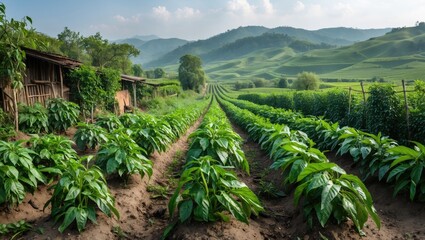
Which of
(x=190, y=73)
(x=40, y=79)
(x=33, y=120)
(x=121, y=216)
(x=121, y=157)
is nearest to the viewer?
(x=121, y=216)

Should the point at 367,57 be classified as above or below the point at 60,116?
above

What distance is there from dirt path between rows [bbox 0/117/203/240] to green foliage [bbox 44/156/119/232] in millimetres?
167

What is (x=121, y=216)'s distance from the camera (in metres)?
4.70

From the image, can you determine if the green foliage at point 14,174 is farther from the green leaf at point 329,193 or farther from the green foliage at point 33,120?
the green foliage at point 33,120

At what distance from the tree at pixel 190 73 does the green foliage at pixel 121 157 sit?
71.9 metres

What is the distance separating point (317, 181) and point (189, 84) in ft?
246

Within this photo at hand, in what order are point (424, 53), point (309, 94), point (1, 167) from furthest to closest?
point (424, 53) < point (309, 94) < point (1, 167)

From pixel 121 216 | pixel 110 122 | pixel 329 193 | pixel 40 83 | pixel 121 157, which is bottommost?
pixel 121 216

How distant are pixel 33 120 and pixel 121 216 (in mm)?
7388

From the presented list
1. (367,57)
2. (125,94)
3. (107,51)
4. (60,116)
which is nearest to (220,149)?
(60,116)

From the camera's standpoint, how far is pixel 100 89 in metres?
16.9

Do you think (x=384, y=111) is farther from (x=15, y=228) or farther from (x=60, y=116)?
(x=60, y=116)

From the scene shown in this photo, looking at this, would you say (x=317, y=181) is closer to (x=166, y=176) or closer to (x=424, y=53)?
(x=166, y=176)

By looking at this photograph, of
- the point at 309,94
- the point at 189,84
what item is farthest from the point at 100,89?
the point at 189,84
